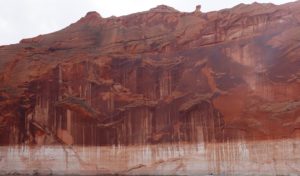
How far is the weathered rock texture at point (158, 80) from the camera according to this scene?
21062mm

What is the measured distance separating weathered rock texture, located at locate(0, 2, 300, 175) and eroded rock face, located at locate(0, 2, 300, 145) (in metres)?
0.06

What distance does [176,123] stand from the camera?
73.5ft

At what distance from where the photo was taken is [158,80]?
23625 millimetres

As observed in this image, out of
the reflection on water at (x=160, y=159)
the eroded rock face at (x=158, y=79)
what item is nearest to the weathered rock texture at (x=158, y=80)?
the eroded rock face at (x=158, y=79)

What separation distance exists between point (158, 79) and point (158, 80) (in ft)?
0.20

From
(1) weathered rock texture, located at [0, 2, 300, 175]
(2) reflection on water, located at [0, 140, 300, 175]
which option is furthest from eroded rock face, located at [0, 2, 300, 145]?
(2) reflection on water, located at [0, 140, 300, 175]

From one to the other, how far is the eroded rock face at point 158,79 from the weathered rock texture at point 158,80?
0.06 metres

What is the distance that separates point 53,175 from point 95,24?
10382 millimetres

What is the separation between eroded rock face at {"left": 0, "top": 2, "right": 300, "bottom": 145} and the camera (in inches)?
829

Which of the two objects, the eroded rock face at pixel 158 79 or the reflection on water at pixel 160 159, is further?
the eroded rock face at pixel 158 79

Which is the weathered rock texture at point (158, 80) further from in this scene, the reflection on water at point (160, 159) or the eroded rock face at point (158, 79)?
the reflection on water at point (160, 159)

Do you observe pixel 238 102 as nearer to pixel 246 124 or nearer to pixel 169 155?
pixel 246 124

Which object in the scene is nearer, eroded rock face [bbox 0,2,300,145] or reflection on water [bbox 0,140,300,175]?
reflection on water [bbox 0,140,300,175]

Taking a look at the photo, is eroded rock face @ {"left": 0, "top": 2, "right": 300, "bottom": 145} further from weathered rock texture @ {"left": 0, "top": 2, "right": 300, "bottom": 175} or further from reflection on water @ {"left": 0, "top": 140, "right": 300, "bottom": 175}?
reflection on water @ {"left": 0, "top": 140, "right": 300, "bottom": 175}
